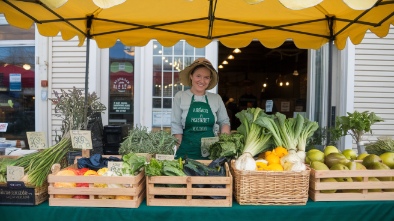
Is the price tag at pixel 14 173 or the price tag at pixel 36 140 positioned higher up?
the price tag at pixel 36 140

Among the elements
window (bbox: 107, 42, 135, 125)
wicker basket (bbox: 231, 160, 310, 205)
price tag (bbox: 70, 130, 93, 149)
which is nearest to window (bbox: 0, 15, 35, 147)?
window (bbox: 107, 42, 135, 125)

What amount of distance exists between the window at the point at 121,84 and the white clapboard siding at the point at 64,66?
1.81 ft

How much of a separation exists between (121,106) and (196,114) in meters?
2.71

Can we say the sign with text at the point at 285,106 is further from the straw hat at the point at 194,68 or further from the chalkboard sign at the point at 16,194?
the chalkboard sign at the point at 16,194

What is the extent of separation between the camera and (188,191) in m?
1.91

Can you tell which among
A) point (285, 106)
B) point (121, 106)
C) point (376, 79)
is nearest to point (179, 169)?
point (121, 106)

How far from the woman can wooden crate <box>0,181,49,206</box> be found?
68.4 inches

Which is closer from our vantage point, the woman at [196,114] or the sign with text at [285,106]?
the woman at [196,114]

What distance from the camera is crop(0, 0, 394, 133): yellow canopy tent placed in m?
2.94

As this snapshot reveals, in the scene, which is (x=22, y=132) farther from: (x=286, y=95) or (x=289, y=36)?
(x=286, y=95)

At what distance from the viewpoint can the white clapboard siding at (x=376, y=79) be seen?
18.2 feet

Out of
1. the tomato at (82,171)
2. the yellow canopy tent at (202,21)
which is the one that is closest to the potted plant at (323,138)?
the yellow canopy tent at (202,21)

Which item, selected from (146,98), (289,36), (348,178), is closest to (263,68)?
(146,98)

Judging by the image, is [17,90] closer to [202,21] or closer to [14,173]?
[202,21]
